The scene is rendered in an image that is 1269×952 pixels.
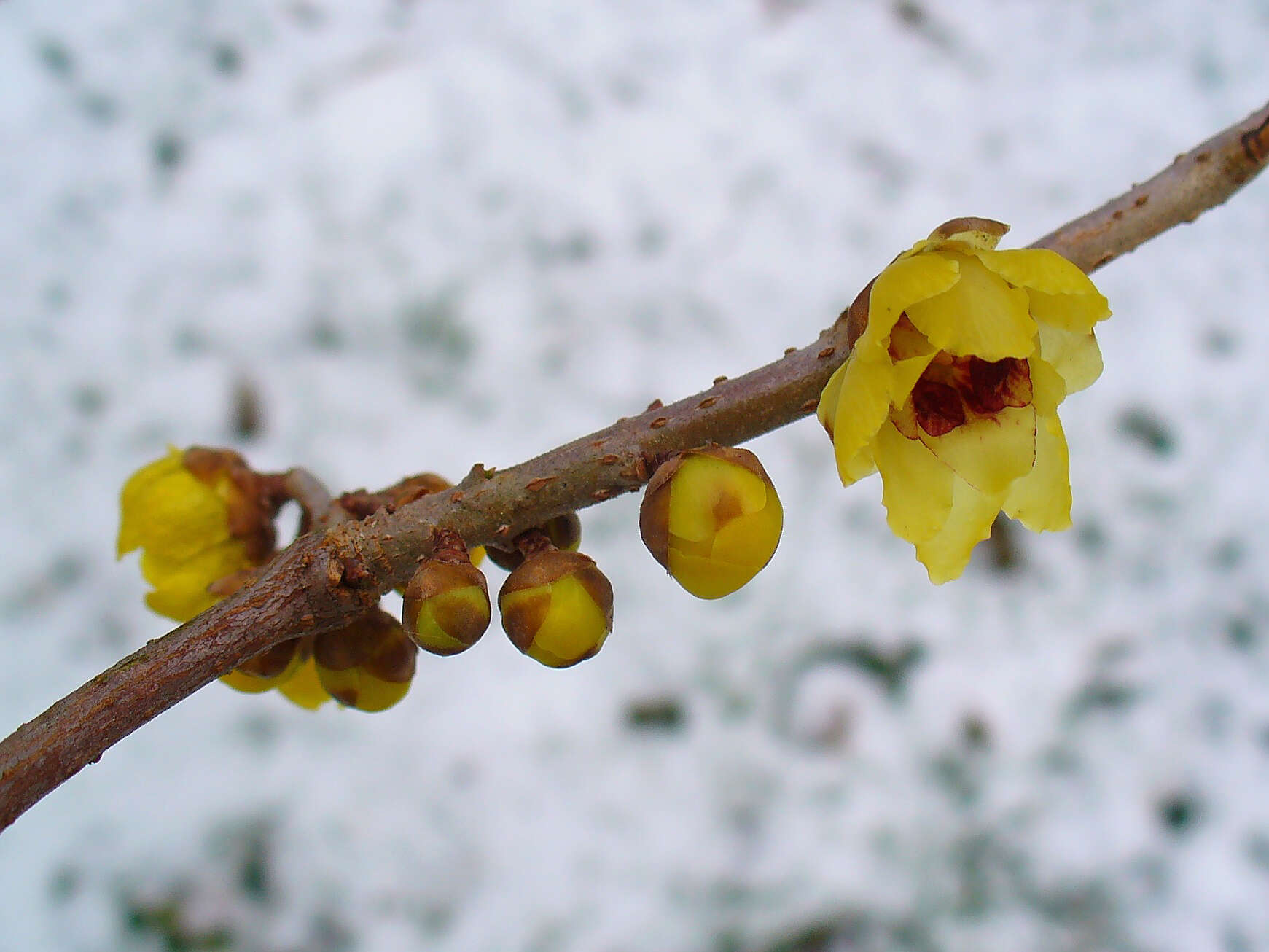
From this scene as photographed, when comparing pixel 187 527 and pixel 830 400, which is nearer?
pixel 830 400

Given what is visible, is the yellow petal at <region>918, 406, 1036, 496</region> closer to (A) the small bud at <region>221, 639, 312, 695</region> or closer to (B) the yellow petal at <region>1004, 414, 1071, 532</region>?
(B) the yellow petal at <region>1004, 414, 1071, 532</region>

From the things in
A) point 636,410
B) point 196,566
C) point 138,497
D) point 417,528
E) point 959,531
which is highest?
point 636,410

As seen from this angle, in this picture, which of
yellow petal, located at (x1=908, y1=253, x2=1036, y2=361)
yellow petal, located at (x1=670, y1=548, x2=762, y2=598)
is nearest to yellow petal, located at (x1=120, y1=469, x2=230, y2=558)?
yellow petal, located at (x1=670, y1=548, x2=762, y2=598)

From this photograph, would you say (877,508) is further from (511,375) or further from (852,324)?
(852,324)

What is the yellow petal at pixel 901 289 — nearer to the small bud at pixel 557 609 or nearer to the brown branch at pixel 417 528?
the brown branch at pixel 417 528

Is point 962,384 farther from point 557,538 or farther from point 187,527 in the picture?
point 187,527

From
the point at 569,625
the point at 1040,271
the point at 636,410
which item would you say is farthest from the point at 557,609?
the point at 636,410
